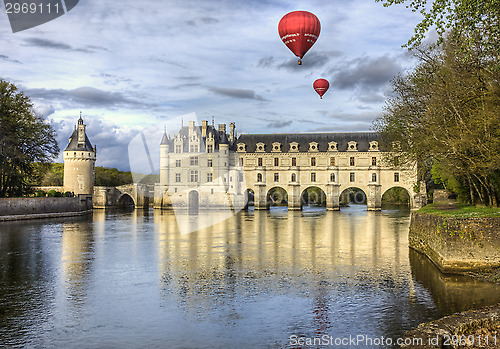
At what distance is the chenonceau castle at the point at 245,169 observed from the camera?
207 feet

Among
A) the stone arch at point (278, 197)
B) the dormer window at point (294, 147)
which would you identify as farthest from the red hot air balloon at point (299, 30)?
the stone arch at point (278, 197)

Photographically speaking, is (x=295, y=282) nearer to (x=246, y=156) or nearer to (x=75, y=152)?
(x=246, y=156)

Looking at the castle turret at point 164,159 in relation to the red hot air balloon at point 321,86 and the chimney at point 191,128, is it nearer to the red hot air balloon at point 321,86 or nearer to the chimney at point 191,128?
the chimney at point 191,128

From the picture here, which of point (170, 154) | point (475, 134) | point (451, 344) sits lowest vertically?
point (451, 344)

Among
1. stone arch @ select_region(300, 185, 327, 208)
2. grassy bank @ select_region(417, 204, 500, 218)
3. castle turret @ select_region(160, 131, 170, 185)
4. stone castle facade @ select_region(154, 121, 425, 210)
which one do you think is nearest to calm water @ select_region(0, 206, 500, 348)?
grassy bank @ select_region(417, 204, 500, 218)

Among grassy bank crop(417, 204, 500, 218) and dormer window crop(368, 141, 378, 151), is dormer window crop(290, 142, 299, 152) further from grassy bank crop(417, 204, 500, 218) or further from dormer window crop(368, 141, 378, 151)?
grassy bank crop(417, 204, 500, 218)

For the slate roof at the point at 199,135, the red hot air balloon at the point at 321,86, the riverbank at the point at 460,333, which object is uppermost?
the slate roof at the point at 199,135

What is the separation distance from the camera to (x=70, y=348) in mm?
9695

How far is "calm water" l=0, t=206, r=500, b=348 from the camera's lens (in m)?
10.6

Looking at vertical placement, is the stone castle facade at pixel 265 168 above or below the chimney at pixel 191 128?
below

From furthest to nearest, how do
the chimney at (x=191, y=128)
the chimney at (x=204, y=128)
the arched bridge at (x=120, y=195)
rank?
the arched bridge at (x=120, y=195) < the chimney at (x=191, y=128) < the chimney at (x=204, y=128)

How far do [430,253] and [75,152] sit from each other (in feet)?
191

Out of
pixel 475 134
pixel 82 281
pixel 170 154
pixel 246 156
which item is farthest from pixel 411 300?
pixel 170 154

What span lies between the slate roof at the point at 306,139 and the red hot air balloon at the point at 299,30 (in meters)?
46.2
